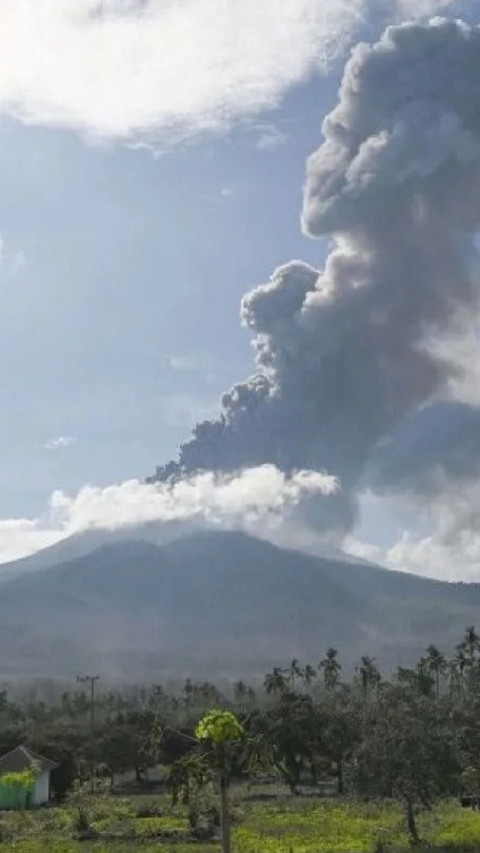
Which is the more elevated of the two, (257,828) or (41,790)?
(41,790)

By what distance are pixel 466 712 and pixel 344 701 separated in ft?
102

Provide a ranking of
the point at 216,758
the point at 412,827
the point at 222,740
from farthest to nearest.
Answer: the point at 412,827 → the point at 216,758 → the point at 222,740

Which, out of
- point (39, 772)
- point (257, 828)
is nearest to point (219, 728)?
point (257, 828)

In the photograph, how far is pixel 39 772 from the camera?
52.5 m

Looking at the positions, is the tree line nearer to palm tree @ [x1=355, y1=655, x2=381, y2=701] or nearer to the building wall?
palm tree @ [x1=355, y1=655, x2=381, y2=701]

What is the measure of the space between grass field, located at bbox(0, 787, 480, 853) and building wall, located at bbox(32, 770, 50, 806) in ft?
13.6

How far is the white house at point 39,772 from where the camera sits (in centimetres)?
5284

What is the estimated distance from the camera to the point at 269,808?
155 feet

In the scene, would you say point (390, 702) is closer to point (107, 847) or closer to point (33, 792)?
point (107, 847)

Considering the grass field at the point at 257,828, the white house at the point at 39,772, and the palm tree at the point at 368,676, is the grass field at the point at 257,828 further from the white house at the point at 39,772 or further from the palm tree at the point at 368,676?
the palm tree at the point at 368,676

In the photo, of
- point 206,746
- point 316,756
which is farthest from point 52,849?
point 316,756

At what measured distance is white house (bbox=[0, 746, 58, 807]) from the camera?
52844mm

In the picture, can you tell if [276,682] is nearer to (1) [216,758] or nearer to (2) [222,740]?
(1) [216,758]

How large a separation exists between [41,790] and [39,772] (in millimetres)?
2055
